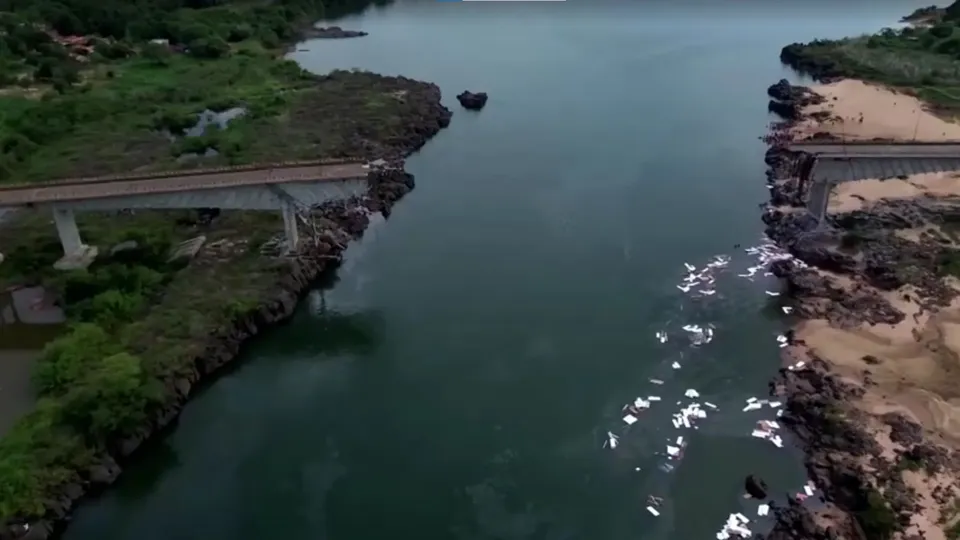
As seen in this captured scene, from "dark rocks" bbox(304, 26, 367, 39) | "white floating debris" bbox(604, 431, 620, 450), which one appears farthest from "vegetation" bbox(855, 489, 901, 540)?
→ "dark rocks" bbox(304, 26, 367, 39)

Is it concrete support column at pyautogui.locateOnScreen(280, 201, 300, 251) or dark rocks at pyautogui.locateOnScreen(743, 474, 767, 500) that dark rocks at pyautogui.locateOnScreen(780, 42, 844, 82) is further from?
dark rocks at pyautogui.locateOnScreen(743, 474, 767, 500)

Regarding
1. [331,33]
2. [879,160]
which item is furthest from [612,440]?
[331,33]

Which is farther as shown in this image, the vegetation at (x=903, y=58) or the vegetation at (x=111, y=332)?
the vegetation at (x=903, y=58)

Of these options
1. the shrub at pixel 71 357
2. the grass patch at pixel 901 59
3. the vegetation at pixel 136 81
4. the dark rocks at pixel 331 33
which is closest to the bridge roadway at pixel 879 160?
the grass patch at pixel 901 59

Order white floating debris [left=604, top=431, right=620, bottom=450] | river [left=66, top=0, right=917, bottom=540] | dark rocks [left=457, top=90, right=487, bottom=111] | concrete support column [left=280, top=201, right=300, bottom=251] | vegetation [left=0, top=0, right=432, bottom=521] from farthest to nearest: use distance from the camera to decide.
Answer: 1. dark rocks [left=457, top=90, right=487, bottom=111]
2. concrete support column [left=280, top=201, right=300, bottom=251]
3. white floating debris [left=604, top=431, right=620, bottom=450]
4. vegetation [left=0, top=0, right=432, bottom=521]
5. river [left=66, top=0, right=917, bottom=540]

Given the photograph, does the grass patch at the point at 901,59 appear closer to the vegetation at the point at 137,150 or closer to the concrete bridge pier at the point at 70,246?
the vegetation at the point at 137,150

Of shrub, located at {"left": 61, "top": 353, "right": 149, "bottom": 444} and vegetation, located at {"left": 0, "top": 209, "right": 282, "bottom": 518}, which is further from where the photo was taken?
shrub, located at {"left": 61, "top": 353, "right": 149, "bottom": 444}
